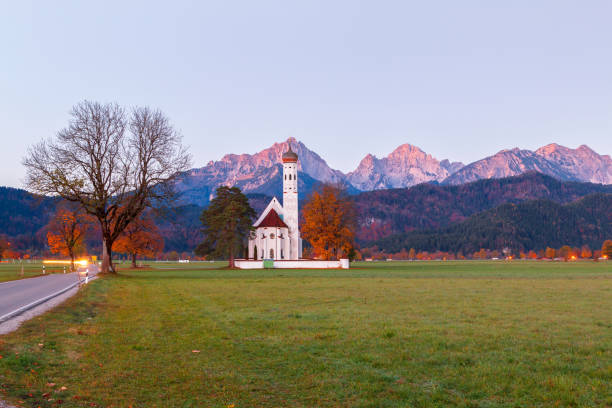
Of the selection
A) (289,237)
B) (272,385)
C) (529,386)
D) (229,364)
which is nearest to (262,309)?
(229,364)

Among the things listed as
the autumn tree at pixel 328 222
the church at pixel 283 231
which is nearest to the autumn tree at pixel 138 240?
the church at pixel 283 231

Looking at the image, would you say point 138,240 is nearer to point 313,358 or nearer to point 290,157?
point 290,157

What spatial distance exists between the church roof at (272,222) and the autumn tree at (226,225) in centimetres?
1389

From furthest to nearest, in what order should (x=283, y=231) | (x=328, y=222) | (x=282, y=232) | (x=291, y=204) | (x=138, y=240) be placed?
(x=291, y=204) < (x=283, y=231) < (x=282, y=232) < (x=328, y=222) < (x=138, y=240)

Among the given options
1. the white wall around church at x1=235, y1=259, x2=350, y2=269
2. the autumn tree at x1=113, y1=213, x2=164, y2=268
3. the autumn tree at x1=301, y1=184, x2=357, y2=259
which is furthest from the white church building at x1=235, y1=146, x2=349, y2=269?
the autumn tree at x1=113, y1=213, x2=164, y2=268

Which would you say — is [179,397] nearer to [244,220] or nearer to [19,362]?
[19,362]

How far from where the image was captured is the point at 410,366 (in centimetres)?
1120

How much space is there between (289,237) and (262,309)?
96316 mm

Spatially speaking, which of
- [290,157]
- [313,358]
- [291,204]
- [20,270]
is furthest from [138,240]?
[313,358]

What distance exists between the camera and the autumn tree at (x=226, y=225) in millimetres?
97438

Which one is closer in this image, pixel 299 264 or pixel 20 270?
pixel 20 270

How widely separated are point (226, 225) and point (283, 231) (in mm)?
21996

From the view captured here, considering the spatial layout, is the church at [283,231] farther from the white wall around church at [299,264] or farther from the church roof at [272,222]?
the white wall around church at [299,264]

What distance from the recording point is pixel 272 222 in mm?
116812
